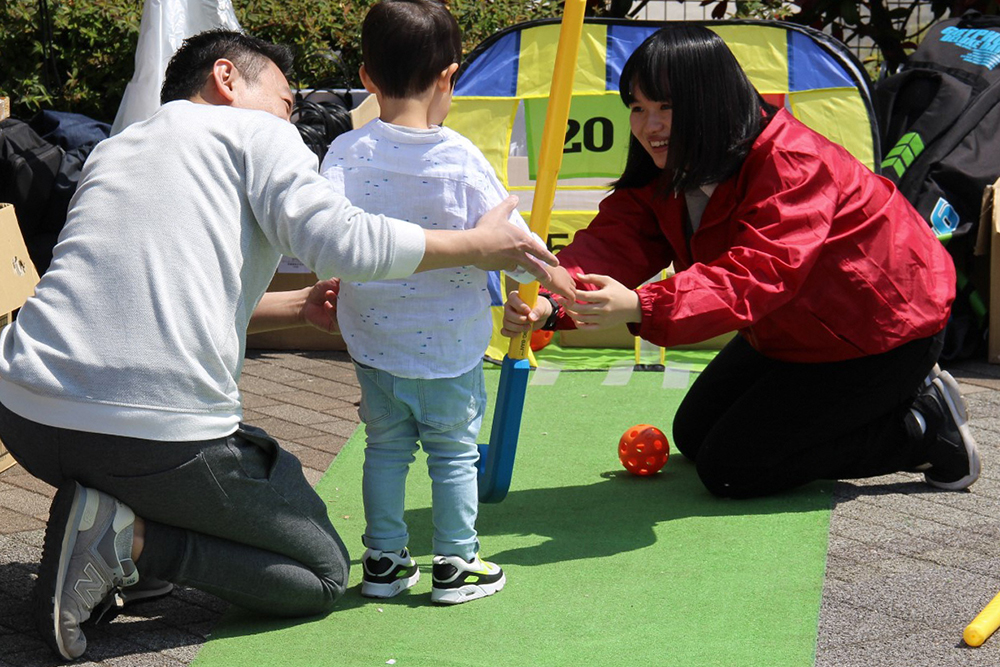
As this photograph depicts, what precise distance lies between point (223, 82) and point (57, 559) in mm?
949

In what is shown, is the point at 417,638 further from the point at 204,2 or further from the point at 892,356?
the point at 204,2

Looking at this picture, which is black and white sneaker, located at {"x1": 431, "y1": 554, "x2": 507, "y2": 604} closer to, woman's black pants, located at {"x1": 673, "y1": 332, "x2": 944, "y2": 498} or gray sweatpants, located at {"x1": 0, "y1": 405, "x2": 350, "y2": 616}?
gray sweatpants, located at {"x1": 0, "y1": 405, "x2": 350, "y2": 616}

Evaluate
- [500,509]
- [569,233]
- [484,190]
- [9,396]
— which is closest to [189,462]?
[9,396]

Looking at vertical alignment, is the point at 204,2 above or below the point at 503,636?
above

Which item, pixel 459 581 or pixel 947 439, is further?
pixel 947 439

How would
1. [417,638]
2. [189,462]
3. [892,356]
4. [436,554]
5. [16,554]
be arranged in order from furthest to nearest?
[892,356], [16,554], [436,554], [417,638], [189,462]

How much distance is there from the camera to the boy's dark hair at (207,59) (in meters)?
2.48

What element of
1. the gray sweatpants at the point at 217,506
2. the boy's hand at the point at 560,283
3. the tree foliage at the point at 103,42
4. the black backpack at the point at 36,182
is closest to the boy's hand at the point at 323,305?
the gray sweatpants at the point at 217,506

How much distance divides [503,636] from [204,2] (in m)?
2.99

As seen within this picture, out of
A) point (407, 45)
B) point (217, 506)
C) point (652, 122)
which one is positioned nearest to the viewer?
point (217, 506)

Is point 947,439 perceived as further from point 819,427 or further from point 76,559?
point 76,559

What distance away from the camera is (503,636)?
7.84 ft

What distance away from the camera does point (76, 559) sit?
7.21 feet

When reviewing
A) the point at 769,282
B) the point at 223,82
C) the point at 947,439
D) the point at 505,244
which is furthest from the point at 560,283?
the point at 947,439
